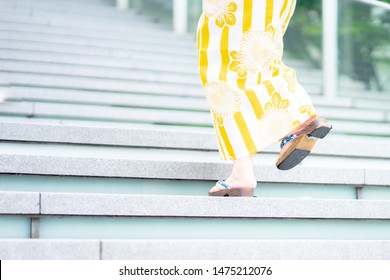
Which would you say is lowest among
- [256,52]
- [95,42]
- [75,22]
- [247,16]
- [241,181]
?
[241,181]

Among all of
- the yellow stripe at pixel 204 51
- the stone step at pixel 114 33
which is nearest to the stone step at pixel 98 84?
the stone step at pixel 114 33

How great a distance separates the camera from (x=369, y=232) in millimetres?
3094

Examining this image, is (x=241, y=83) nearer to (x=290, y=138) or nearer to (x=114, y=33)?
(x=290, y=138)

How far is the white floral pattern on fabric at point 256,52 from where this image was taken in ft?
9.66

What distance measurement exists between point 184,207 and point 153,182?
36 cm

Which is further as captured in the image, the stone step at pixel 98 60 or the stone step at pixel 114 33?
the stone step at pixel 114 33

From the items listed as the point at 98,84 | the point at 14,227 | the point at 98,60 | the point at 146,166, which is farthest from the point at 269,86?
the point at 98,60

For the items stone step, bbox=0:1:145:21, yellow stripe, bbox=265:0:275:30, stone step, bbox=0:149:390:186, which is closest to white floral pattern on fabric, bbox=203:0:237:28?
yellow stripe, bbox=265:0:275:30

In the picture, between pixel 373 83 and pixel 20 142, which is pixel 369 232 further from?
pixel 373 83

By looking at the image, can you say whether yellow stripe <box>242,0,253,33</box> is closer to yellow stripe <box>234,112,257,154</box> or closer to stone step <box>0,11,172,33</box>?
yellow stripe <box>234,112,257,154</box>

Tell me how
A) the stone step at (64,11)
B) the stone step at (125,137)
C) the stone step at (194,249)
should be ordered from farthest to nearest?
the stone step at (64,11) → the stone step at (125,137) → the stone step at (194,249)

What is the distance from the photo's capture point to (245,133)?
2.94m

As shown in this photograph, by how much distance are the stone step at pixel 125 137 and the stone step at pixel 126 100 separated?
941 millimetres

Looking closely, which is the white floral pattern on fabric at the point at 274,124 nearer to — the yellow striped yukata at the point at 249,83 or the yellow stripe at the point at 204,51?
the yellow striped yukata at the point at 249,83
